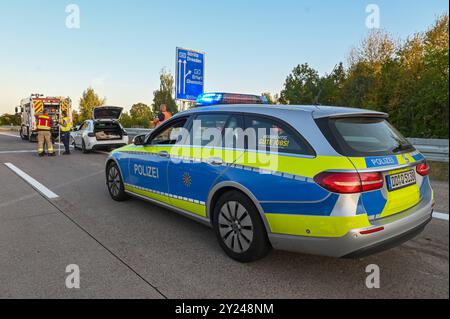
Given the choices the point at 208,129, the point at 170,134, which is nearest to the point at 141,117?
the point at 170,134

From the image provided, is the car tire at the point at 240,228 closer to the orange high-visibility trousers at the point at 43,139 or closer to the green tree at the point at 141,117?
the orange high-visibility trousers at the point at 43,139

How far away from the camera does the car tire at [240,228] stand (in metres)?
2.97

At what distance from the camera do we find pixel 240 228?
10.2ft

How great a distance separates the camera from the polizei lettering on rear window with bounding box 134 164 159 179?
4301 mm

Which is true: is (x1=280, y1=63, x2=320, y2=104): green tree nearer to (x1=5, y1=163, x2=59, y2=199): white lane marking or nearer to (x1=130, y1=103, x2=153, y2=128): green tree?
(x1=130, y1=103, x2=153, y2=128): green tree

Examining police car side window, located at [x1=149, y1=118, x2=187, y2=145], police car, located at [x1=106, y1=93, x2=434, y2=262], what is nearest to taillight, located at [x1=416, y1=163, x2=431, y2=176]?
police car, located at [x1=106, y1=93, x2=434, y2=262]

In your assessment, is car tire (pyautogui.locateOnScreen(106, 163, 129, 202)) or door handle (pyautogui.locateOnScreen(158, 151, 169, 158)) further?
car tire (pyautogui.locateOnScreen(106, 163, 129, 202))

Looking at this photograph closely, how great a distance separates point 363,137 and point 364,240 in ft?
3.05

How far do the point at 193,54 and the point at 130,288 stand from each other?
31.8 ft

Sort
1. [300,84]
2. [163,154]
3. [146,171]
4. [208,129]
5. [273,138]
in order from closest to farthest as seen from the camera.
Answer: [273,138] → [208,129] → [163,154] → [146,171] → [300,84]

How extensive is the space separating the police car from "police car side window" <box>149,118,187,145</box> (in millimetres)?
266

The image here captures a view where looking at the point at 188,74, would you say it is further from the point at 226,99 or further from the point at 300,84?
the point at 300,84

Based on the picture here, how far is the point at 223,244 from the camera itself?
3330 millimetres
